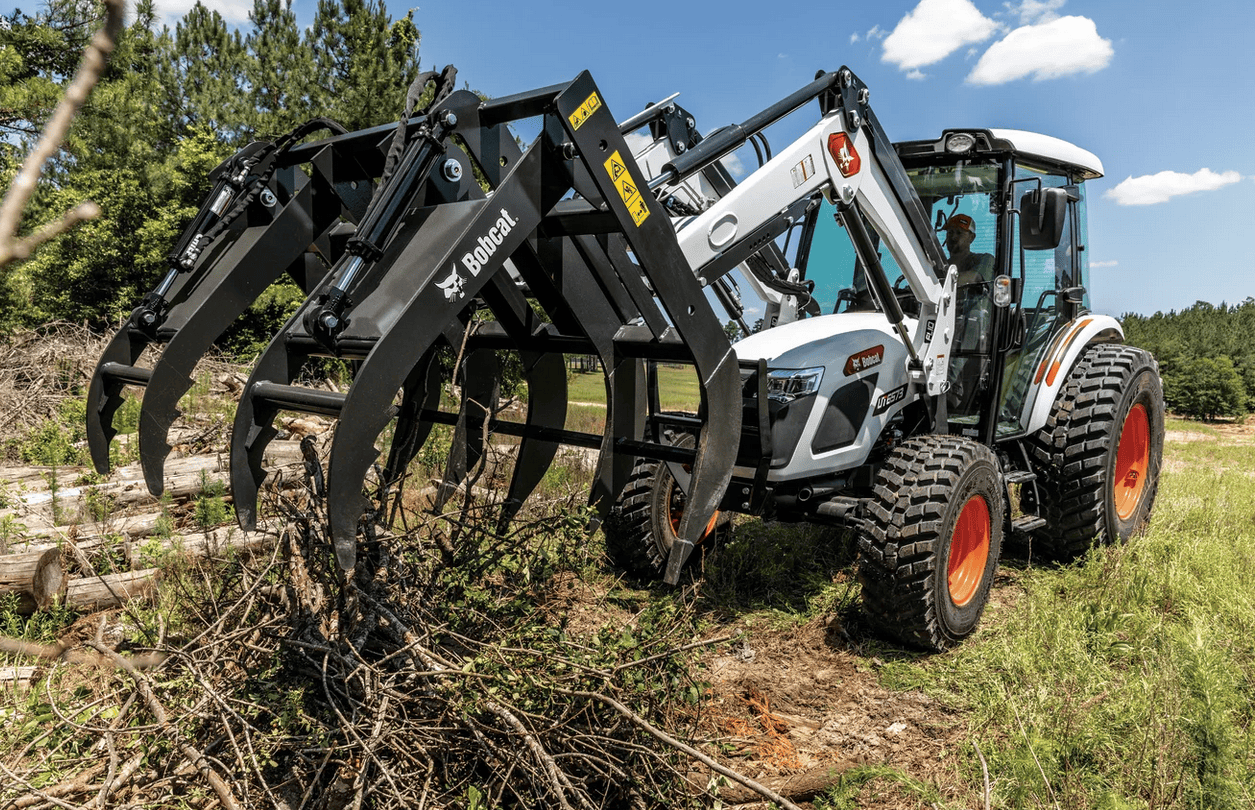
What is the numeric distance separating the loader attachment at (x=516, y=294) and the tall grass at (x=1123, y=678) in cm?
157

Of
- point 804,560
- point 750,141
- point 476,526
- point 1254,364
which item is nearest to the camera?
point 476,526

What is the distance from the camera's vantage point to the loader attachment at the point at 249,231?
3.45 meters

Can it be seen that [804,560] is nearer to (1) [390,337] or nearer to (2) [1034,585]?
(2) [1034,585]

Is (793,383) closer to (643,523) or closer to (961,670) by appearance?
(643,523)

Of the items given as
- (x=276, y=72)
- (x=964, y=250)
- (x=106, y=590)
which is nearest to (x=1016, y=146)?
(x=964, y=250)

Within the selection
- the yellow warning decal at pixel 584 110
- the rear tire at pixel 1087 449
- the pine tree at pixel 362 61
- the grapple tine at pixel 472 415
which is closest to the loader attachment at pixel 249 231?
the grapple tine at pixel 472 415

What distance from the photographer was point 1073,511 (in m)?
5.32

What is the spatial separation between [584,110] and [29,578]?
3.94m

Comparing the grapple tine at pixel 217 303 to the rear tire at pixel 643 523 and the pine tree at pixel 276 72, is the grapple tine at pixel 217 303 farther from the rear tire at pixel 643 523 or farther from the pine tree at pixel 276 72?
the pine tree at pixel 276 72

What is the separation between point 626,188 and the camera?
118 inches

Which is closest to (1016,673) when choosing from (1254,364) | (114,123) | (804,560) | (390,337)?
(804,560)

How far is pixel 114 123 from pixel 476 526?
15291 mm

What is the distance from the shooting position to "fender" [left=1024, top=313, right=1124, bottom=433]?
532cm

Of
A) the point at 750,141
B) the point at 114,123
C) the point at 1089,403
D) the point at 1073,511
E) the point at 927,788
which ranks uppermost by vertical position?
the point at 114,123
